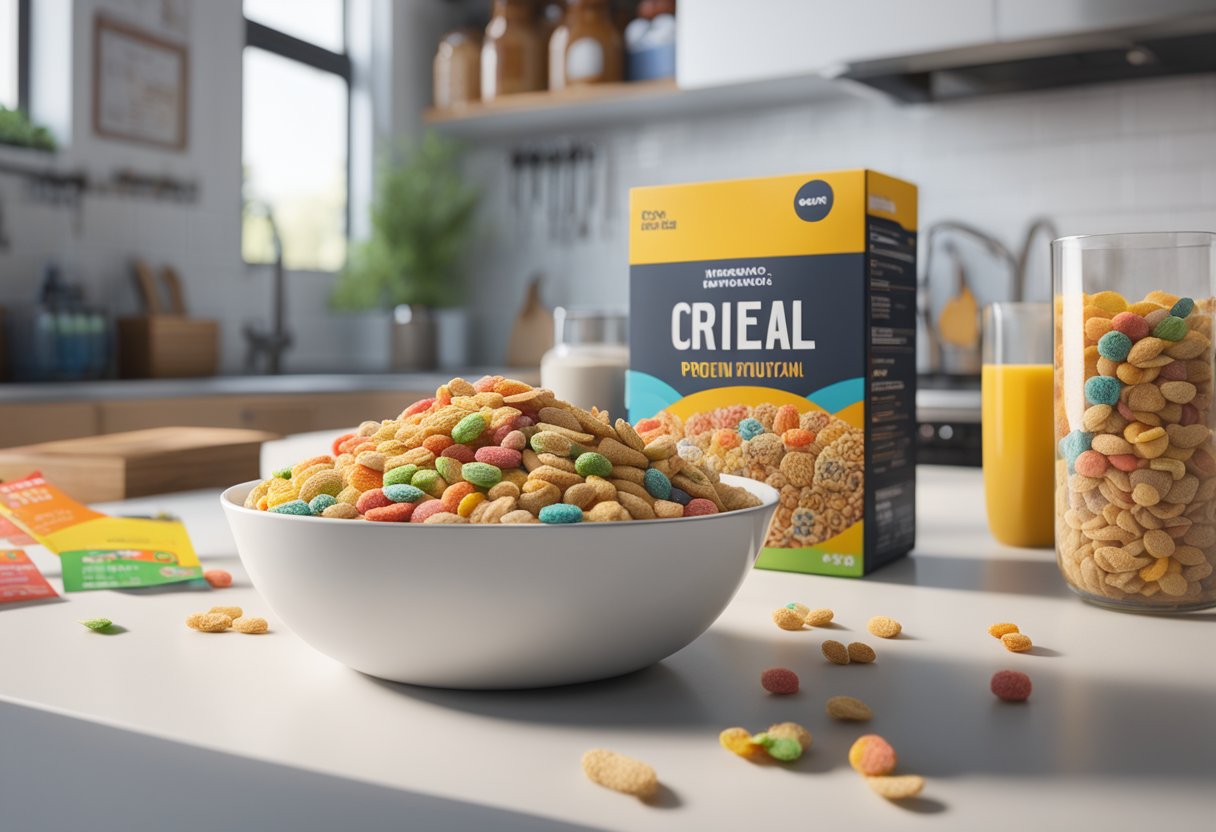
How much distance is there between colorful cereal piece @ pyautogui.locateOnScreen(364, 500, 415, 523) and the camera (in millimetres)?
524

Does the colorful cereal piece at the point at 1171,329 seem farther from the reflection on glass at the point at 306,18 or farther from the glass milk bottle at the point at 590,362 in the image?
the reflection on glass at the point at 306,18

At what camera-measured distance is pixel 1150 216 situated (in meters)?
3.11

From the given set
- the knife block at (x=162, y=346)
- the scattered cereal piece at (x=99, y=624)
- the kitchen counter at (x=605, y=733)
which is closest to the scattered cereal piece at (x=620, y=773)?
the kitchen counter at (x=605, y=733)

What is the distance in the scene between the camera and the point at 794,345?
85 centimetres

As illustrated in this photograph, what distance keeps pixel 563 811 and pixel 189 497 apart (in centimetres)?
95

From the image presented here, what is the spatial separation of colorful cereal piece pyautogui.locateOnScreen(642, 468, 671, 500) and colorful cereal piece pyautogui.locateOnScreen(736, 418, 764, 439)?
0.93ft

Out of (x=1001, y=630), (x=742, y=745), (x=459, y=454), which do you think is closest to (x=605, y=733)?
(x=742, y=745)

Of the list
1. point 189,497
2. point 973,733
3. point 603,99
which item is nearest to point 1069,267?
point 973,733

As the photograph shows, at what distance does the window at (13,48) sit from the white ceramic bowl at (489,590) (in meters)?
3.25

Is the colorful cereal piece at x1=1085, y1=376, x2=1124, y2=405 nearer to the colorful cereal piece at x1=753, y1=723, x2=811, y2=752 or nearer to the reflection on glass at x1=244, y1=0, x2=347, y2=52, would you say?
the colorful cereal piece at x1=753, y1=723, x2=811, y2=752

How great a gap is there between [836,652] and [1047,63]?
9.32ft

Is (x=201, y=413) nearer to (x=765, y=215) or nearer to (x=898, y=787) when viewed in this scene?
(x=765, y=215)

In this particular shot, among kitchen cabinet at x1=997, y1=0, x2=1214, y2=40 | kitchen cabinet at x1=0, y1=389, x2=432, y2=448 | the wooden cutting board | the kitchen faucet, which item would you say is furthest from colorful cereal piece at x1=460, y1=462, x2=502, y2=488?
the kitchen faucet

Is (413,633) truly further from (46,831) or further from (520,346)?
(520,346)
